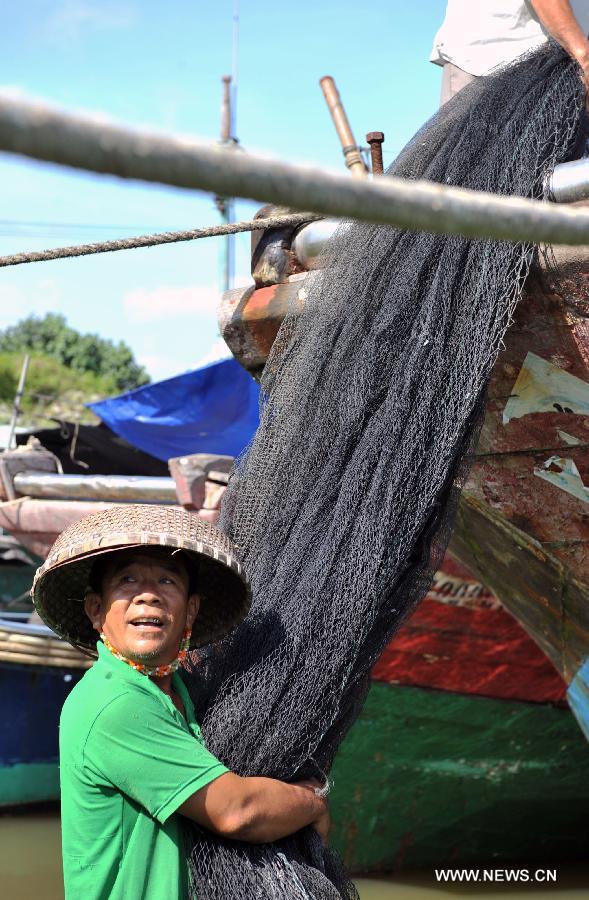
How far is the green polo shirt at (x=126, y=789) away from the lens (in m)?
1.63

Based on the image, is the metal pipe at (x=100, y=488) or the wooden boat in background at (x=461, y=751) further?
the metal pipe at (x=100, y=488)

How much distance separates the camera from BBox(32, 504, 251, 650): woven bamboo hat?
1.81m

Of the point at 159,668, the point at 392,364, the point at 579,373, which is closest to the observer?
the point at 159,668

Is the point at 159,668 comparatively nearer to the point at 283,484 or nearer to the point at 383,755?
the point at 283,484

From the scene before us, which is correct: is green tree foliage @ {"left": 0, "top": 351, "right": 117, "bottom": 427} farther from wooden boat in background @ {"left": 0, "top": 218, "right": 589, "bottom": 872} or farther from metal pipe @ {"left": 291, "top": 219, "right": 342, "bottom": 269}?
metal pipe @ {"left": 291, "top": 219, "right": 342, "bottom": 269}

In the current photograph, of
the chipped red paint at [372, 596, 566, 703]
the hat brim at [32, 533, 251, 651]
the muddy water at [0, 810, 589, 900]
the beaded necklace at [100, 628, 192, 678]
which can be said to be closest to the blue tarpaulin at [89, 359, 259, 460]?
the chipped red paint at [372, 596, 566, 703]

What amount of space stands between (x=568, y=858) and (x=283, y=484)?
4845 mm

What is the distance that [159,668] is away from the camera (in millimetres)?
1791

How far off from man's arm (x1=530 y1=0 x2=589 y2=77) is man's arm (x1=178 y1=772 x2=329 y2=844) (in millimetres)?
1747

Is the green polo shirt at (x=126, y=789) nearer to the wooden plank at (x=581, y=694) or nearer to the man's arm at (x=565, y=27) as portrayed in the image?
the man's arm at (x=565, y=27)

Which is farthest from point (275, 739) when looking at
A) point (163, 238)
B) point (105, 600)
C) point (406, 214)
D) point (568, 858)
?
point (568, 858)

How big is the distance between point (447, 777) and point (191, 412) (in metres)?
3.88

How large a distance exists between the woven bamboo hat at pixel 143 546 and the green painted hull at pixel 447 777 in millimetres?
3806
